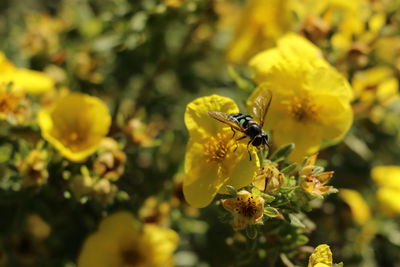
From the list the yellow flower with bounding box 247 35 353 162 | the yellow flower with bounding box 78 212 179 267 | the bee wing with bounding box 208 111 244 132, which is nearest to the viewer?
the bee wing with bounding box 208 111 244 132

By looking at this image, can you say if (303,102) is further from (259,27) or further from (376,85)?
(259,27)

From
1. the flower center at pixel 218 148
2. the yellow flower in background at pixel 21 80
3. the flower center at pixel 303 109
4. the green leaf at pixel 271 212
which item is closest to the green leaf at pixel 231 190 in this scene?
the green leaf at pixel 271 212

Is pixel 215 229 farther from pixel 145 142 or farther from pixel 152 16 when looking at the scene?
pixel 152 16

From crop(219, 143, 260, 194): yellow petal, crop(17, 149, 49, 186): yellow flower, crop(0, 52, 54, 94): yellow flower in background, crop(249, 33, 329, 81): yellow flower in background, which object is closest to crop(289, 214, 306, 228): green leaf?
crop(219, 143, 260, 194): yellow petal

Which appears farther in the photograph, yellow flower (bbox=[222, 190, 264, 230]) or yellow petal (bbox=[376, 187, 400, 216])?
yellow petal (bbox=[376, 187, 400, 216])

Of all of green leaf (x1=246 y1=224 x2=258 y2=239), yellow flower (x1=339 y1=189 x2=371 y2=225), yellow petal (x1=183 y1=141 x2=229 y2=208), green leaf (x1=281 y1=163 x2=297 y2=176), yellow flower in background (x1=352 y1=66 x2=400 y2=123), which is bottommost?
yellow flower (x1=339 y1=189 x2=371 y2=225)

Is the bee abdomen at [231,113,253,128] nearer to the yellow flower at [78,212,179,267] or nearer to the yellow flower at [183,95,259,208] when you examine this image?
the yellow flower at [183,95,259,208]

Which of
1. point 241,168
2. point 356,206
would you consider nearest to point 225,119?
point 241,168
